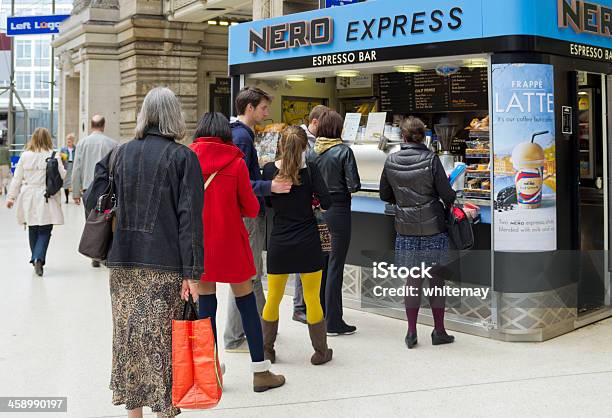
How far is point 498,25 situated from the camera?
20.8 ft

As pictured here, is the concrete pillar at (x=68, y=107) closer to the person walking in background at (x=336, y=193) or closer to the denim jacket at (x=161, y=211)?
the person walking in background at (x=336, y=193)

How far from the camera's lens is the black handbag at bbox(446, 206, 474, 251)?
6.07m

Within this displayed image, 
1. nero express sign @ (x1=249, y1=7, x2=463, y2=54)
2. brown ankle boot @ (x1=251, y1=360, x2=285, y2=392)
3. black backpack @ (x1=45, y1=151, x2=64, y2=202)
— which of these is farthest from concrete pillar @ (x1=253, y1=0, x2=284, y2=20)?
brown ankle boot @ (x1=251, y1=360, x2=285, y2=392)

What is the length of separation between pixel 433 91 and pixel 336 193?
4480 millimetres

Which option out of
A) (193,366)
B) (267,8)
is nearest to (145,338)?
(193,366)

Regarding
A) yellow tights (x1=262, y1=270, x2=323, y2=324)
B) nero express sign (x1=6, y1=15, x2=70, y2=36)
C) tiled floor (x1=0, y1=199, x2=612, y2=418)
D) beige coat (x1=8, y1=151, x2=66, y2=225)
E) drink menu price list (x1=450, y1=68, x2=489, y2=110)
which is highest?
nero express sign (x1=6, y1=15, x2=70, y2=36)

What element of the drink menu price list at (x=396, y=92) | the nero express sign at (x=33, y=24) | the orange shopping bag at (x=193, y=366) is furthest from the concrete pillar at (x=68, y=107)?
the orange shopping bag at (x=193, y=366)

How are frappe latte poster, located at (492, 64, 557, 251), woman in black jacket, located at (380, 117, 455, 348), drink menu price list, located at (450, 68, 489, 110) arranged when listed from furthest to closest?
1. drink menu price list, located at (450, 68, 489, 110)
2. frappe latte poster, located at (492, 64, 557, 251)
3. woman in black jacket, located at (380, 117, 455, 348)

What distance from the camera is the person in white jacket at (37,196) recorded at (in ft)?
30.6

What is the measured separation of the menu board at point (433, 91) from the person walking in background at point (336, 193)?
154 inches

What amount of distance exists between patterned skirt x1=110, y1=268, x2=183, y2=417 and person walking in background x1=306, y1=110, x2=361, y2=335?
273 cm

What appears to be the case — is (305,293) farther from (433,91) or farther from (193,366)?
(433,91)

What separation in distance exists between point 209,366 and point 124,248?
27.7 inches

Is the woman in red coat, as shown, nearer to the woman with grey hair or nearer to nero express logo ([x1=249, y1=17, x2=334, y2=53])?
the woman with grey hair
